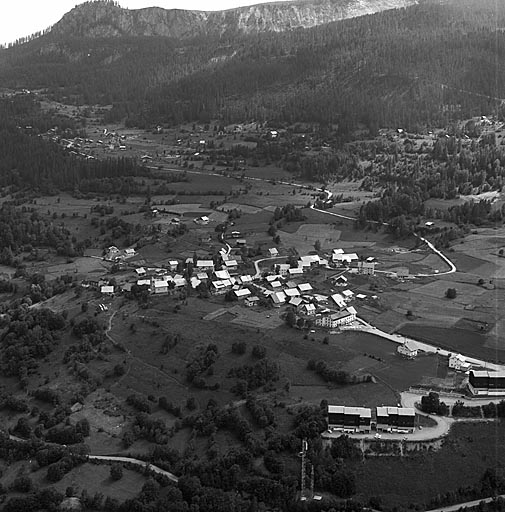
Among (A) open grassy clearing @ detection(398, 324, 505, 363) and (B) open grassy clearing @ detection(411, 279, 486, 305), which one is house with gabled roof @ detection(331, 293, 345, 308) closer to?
(A) open grassy clearing @ detection(398, 324, 505, 363)

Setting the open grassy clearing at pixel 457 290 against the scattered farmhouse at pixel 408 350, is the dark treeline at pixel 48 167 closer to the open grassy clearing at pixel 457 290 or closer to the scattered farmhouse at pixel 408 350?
the open grassy clearing at pixel 457 290

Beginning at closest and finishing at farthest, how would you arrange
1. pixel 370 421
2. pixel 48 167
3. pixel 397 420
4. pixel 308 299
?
pixel 397 420, pixel 370 421, pixel 308 299, pixel 48 167

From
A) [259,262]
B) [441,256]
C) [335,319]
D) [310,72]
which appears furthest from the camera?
[310,72]

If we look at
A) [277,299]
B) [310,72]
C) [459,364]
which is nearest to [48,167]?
[277,299]

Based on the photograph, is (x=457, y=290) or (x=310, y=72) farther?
(x=310, y=72)

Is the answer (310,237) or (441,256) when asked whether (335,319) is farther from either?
(310,237)

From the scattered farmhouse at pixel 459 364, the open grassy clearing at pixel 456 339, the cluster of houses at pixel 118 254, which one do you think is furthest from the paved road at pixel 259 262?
the scattered farmhouse at pixel 459 364
